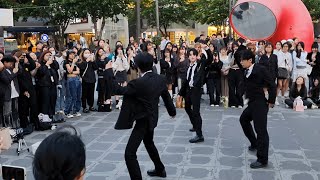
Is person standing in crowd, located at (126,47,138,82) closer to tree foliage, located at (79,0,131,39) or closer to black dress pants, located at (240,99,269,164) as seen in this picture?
black dress pants, located at (240,99,269,164)

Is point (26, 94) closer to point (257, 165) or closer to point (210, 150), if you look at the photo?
point (210, 150)

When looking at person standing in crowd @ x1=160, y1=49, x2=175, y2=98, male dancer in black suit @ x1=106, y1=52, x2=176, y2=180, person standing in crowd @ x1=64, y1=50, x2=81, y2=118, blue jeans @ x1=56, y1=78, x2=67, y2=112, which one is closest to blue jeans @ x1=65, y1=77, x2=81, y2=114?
person standing in crowd @ x1=64, y1=50, x2=81, y2=118

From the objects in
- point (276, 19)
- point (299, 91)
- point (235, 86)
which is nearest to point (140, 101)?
point (235, 86)

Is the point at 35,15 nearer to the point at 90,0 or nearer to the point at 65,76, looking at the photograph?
the point at 90,0

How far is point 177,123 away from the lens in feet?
30.5

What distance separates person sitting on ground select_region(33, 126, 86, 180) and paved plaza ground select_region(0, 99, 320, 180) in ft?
13.1

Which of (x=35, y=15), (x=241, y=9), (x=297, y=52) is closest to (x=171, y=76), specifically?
(x=297, y=52)

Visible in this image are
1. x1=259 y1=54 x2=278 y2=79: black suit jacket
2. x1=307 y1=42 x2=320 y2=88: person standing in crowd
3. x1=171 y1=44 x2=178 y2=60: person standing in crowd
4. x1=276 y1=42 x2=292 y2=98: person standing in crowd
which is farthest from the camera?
x1=171 y1=44 x2=178 y2=60: person standing in crowd

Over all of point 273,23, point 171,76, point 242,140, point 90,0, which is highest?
point 90,0

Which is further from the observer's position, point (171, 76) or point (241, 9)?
point (241, 9)

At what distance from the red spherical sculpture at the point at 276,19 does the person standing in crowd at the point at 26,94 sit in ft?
31.0

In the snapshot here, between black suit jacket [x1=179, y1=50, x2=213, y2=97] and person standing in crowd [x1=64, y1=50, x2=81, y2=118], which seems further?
person standing in crowd [x1=64, y1=50, x2=81, y2=118]

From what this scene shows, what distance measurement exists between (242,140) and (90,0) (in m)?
18.9

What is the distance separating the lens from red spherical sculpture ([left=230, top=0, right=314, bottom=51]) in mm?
15297
